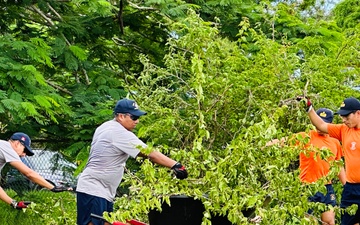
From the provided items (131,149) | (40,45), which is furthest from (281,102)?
(40,45)

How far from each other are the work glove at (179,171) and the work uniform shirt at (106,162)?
0.79 metres

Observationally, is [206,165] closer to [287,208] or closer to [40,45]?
[287,208]

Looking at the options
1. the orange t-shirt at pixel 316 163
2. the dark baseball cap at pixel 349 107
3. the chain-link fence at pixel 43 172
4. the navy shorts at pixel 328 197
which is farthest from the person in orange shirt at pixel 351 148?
the chain-link fence at pixel 43 172

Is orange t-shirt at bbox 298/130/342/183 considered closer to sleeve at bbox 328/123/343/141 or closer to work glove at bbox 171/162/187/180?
sleeve at bbox 328/123/343/141

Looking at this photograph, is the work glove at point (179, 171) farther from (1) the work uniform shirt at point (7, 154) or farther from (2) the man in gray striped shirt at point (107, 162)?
(1) the work uniform shirt at point (7, 154)

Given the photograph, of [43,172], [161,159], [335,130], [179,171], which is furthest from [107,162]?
[43,172]

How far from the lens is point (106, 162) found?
5.80m

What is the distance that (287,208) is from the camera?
4.85 metres

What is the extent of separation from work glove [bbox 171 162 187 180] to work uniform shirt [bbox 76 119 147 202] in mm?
790

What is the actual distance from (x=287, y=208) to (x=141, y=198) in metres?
1.03

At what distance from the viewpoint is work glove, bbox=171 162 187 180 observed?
4.88 meters

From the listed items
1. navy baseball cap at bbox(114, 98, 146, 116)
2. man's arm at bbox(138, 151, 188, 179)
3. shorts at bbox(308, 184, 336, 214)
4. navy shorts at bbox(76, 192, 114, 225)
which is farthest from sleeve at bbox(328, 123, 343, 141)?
navy shorts at bbox(76, 192, 114, 225)

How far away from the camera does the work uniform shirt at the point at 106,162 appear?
5.67m

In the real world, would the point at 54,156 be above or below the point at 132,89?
below
